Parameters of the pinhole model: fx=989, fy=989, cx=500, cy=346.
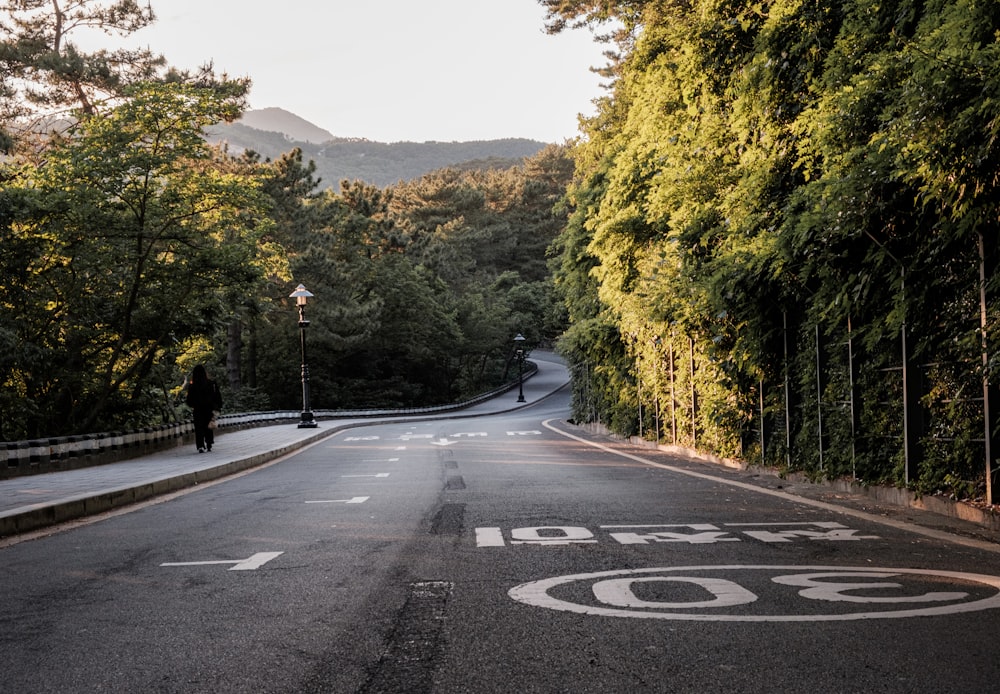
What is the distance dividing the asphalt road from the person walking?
36.1 feet

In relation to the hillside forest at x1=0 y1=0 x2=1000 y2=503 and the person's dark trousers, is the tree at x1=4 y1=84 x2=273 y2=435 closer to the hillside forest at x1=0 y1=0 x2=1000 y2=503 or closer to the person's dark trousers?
the hillside forest at x1=0 y1=0 x2=1000 y2=503

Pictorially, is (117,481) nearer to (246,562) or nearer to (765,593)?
(246,562)

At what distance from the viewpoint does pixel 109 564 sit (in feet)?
25.9

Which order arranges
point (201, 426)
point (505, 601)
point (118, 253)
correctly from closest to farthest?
point (505, 601)
point (201, 426)
point (118, 253)

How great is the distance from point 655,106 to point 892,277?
10323 millimetres

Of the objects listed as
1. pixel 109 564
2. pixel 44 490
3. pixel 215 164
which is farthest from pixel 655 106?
pixel 215 164

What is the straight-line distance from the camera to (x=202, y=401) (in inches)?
877

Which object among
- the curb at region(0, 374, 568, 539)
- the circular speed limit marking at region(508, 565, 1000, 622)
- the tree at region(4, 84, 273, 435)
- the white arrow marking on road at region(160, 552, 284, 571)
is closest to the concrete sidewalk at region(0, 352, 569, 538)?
the curb at region(0, 374, 568, 539)

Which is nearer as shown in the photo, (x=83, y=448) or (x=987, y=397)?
(x=987, y=397)

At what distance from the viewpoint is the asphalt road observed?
4.37m

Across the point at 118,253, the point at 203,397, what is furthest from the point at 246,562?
the point at 118,253

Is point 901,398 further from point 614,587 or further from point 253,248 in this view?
point 253,248

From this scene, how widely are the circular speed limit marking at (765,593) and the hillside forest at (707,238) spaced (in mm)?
2805

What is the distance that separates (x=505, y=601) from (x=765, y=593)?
159cm
